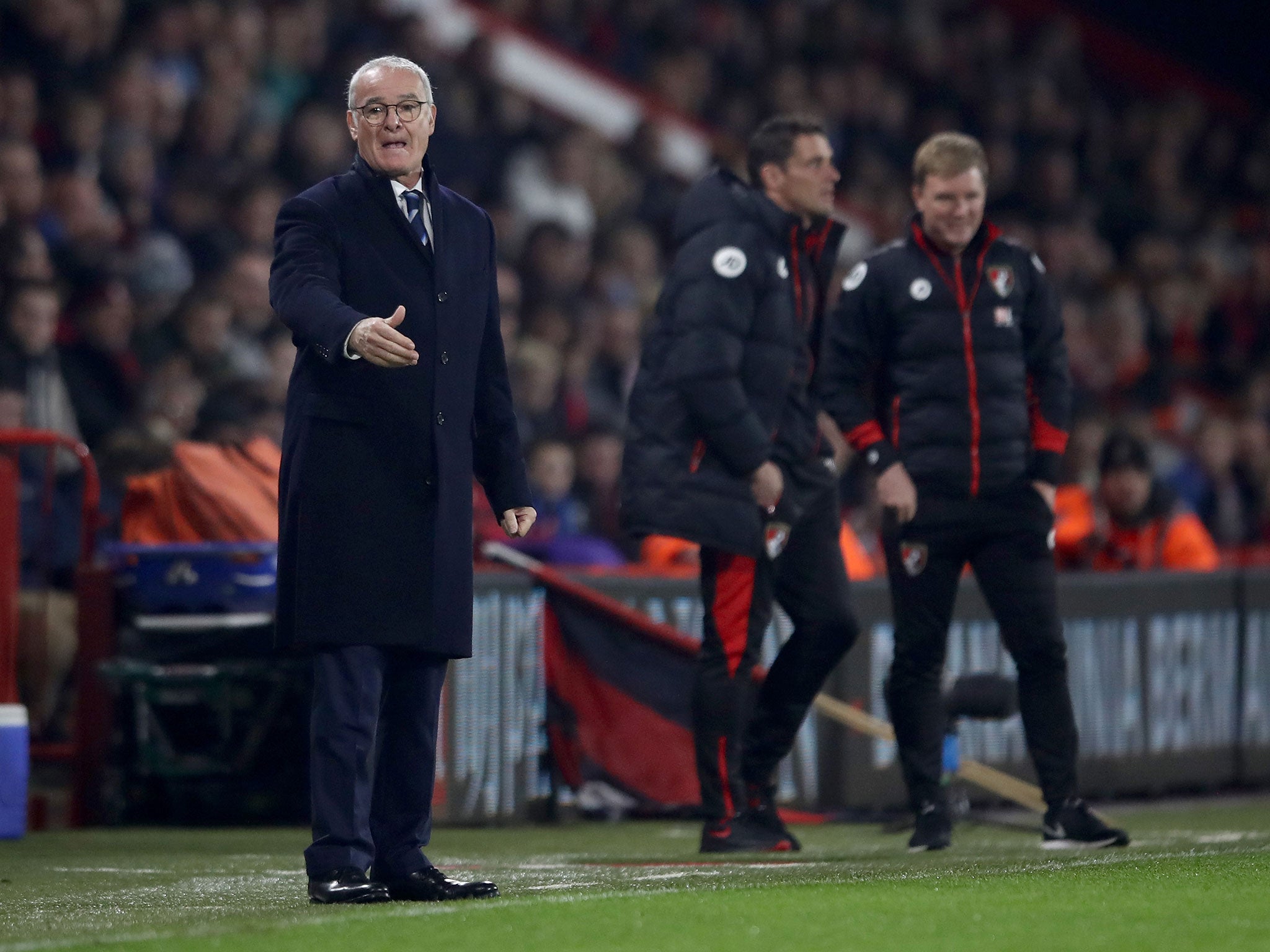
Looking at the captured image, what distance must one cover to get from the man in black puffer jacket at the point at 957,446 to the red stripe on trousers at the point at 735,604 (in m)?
0.51

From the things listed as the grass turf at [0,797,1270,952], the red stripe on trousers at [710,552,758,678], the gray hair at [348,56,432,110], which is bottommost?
the grass turf at [0,797,1270,952]

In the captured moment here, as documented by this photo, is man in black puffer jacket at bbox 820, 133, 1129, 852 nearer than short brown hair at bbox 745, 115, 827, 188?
Yes

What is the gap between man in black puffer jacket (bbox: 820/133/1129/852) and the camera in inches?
260

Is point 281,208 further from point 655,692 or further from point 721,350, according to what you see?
point 655,692

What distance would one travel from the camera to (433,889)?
16.3 ft

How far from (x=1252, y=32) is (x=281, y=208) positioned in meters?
17.5

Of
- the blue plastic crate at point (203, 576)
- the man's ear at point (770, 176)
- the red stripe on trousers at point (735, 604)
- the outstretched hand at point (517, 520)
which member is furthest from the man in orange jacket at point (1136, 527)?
the outstretched hand at point (517, 520)

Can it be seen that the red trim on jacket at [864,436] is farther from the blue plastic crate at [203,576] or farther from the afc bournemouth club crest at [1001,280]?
the blue plastic crate at [203,576]

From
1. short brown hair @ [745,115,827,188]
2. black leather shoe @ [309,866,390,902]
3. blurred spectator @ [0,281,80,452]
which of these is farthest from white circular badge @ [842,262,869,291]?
blurred spectator @ [0,281,80,452]

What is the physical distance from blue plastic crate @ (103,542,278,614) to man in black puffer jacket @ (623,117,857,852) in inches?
82.0

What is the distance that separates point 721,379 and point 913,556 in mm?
868

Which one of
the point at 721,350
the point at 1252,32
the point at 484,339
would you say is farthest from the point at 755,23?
the point at 484,339

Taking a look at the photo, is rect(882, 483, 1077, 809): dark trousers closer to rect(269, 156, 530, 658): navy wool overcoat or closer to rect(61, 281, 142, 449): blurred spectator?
rect(269, 156, 530, 658): navy wool overcoat

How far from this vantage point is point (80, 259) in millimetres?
10102
